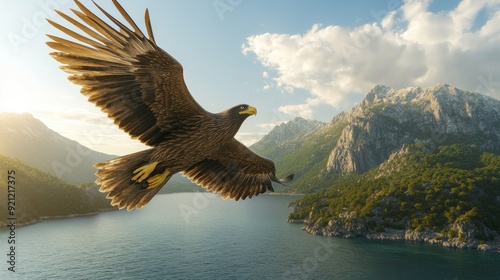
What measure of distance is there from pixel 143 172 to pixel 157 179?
206mm

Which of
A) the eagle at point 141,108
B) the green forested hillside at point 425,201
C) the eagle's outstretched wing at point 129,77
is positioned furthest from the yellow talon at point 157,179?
the green forested hillside at point 425,201

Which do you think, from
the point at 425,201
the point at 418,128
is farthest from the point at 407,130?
the point at 425,201

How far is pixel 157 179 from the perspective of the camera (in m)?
4.21

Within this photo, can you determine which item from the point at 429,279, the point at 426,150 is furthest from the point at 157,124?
the point at 426,150

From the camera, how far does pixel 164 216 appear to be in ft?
378

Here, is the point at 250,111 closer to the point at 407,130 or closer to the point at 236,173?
the point at 236,173

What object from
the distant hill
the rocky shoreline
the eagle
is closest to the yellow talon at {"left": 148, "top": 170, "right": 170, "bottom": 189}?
the eagle

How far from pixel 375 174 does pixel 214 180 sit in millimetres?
143067

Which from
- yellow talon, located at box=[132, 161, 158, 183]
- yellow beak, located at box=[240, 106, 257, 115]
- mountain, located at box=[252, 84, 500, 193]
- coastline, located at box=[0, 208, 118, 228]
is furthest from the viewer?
mountain, located at box=[252, 84, 500, 193]

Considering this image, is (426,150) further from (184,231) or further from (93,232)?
(93,232)

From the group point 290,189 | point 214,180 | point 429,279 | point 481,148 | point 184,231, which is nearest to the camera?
point 214,180

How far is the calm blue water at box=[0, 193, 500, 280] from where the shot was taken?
56.1 metres

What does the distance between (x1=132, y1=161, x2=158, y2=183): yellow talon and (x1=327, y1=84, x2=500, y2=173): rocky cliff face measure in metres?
177

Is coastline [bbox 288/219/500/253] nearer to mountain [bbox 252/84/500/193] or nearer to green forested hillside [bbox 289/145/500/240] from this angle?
green forested hillside [bbox 289/145/500/240]
